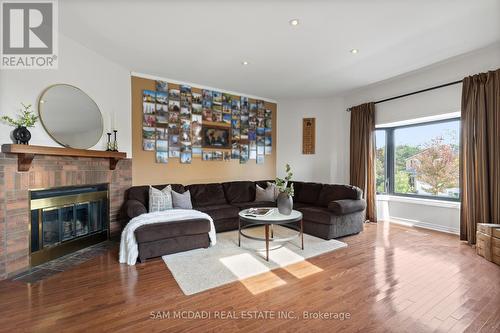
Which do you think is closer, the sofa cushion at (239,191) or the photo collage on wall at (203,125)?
the photo collage on wall at (203,125)

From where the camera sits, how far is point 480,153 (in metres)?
3.45

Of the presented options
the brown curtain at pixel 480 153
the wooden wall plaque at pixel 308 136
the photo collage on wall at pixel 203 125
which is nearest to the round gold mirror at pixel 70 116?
the photo collage on wall at pixel 203 125

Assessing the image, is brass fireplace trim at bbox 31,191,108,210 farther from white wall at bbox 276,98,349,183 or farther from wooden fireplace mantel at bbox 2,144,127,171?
white wall at bbox 276,98,349,183

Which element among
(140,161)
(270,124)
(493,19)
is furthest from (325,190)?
(140,161)

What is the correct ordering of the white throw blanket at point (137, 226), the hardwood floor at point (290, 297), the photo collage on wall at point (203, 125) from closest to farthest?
1. the hardwood floor at point (290, 297)
2. the white throw blanket at point (137, 226)
3. the photo collage on wall at point (203, 125)

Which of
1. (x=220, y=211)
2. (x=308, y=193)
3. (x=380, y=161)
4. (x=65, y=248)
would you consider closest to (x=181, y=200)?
(x=220, y=211)

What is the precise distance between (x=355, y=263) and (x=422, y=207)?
2.68m

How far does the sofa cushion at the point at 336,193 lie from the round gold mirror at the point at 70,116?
13.1 ft

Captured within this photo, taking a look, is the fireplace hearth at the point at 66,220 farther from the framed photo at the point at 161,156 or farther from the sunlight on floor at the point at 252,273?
the sunlight on floor at the point at 252,273

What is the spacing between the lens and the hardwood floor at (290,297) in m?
1.82

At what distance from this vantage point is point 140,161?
435 centimetres

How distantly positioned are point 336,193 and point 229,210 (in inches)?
79.7

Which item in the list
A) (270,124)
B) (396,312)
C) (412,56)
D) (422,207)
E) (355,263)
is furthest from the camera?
(270,124)

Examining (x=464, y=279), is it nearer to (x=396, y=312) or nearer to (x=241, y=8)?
(x=396, y=312)
